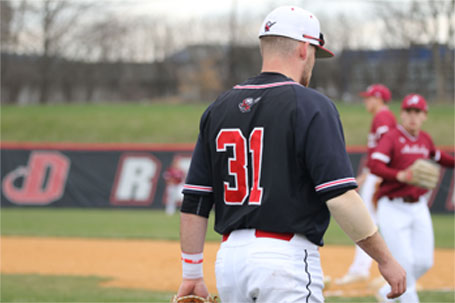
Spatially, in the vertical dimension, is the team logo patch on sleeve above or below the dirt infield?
above

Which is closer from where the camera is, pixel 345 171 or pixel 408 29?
pixel 345 171

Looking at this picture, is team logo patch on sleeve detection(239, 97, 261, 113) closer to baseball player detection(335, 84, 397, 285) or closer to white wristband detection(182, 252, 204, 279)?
white wristband detection(182, 252, 204, 279)

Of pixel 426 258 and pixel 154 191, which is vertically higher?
pixel 426 258

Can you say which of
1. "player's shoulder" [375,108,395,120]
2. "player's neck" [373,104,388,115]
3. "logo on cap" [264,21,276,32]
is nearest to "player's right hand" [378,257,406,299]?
"logo on cap" [264,21,276,32]

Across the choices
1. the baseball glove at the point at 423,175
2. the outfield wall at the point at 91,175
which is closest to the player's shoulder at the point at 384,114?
the baseball glove at the point at 423,175

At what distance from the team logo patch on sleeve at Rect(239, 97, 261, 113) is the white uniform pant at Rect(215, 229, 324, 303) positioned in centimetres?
59

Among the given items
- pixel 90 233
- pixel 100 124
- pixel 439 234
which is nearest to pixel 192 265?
pixel 90 233

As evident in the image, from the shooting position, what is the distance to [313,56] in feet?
10.1

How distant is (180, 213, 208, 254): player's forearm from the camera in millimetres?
3184

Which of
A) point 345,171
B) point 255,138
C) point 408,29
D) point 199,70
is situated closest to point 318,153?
point 345,171

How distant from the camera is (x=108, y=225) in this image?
15453 mm

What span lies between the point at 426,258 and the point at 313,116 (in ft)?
12.3

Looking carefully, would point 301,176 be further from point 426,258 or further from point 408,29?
point 408,29

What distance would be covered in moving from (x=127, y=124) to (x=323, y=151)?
2671 centimetres
